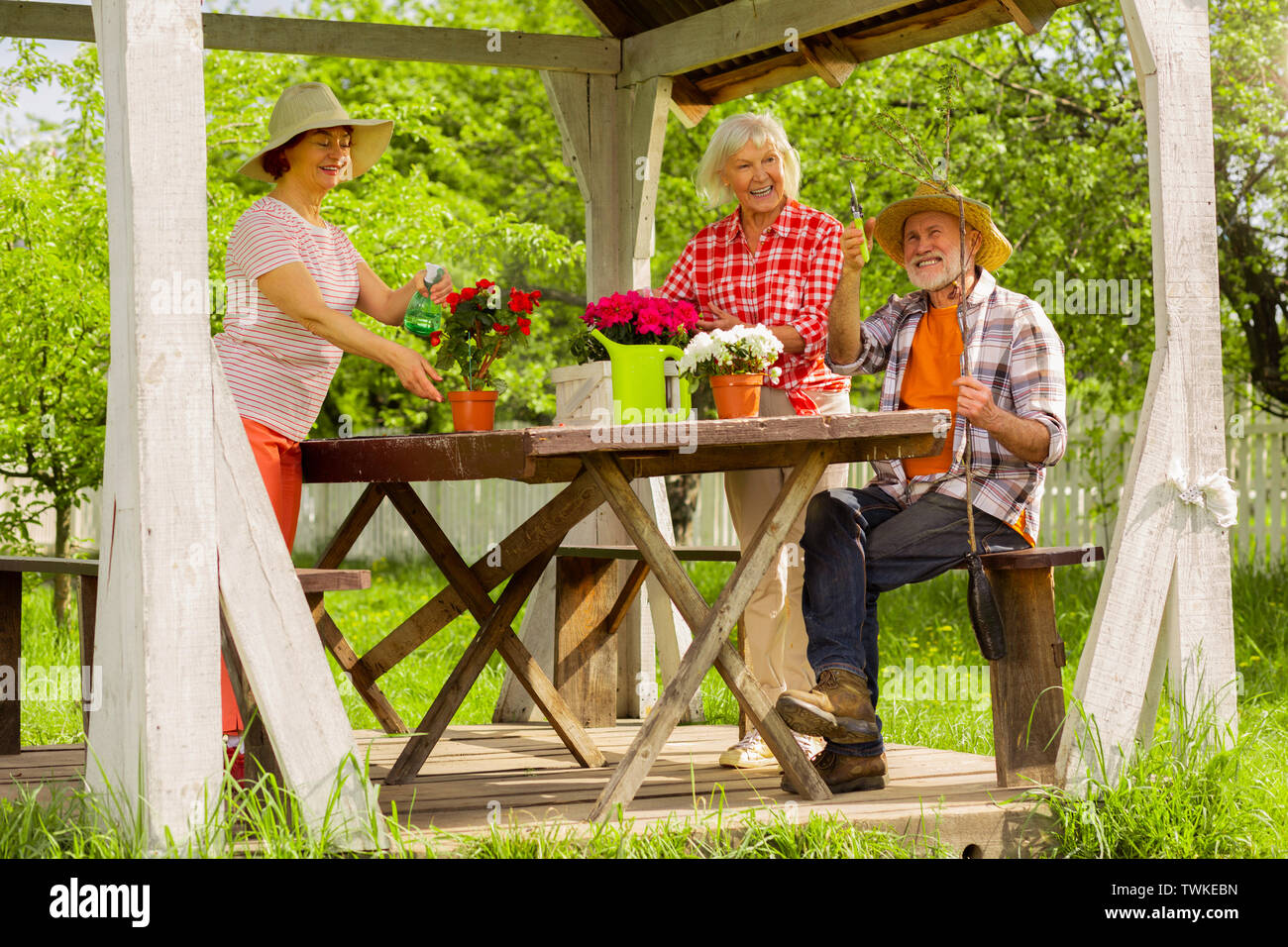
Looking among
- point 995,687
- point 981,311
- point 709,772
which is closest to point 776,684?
point 709,772

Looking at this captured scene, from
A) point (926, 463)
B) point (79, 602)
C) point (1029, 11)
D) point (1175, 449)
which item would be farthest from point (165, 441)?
point (1029, 11)

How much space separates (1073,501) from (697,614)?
8786 millimetres

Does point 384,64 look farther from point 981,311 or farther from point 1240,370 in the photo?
point 981,311

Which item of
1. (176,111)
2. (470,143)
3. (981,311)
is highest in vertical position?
(470,143)

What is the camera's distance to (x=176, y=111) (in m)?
3.43

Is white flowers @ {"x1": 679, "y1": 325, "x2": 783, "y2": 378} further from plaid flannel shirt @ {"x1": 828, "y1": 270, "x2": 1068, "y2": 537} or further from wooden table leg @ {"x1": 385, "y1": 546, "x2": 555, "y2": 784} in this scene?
wooden table leg @ {"x1": 385, "y1": 546, "x2": 555, "y2": 784}

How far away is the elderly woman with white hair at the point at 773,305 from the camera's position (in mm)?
4941

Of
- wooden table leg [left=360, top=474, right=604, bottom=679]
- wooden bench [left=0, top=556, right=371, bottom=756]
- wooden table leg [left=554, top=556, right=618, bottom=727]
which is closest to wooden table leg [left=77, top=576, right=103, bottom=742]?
wooden bench [left=0, top=556, right=371, bottom=756]

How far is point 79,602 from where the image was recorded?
4898 millimetres

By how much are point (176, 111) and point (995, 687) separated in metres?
2.51

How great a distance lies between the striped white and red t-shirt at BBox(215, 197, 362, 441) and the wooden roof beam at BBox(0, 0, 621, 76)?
1.69 meters

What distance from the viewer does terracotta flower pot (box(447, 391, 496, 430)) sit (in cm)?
422

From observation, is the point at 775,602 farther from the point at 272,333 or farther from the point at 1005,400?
the point at 272,333

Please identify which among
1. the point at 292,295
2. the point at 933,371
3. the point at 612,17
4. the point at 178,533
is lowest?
the point at 178,533
